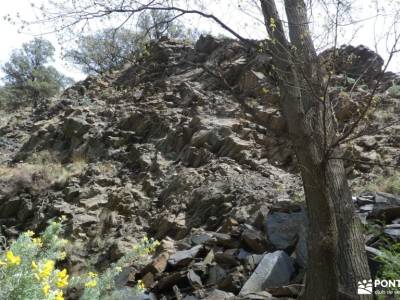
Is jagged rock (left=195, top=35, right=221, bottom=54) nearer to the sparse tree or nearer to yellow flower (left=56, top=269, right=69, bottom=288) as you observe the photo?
the sparse tree

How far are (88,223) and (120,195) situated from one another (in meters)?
0.99

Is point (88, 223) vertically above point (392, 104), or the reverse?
point (392, 104)

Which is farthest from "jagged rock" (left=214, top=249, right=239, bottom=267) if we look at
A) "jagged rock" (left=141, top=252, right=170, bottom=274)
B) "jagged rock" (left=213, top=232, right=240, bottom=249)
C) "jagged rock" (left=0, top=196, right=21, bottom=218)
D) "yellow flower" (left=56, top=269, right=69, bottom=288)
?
"jagged rock" (left=0, top=196, right=21, bottom=218)

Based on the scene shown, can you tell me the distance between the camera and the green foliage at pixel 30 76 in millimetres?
26047

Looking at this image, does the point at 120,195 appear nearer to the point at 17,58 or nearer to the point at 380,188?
the point at 380,188

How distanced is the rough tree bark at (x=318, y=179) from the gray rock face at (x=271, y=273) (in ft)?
3.41

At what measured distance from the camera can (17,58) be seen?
2827cm

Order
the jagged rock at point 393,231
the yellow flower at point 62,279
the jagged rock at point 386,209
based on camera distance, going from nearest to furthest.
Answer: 1. the yellow flower at point 62,279
2. the jagged rock at point 393,231
3. the jagged rock at point 386,209

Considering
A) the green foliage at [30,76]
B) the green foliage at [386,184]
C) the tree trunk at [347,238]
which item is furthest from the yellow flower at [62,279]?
the green foliage at [30,76]

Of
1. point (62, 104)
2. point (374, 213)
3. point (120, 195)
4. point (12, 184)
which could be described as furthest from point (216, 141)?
point (62, 104)

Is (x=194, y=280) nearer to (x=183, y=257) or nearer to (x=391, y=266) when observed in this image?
(x=183, y=257)

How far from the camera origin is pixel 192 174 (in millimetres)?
9688

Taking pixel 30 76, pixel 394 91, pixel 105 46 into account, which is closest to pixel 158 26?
pixel 105 46

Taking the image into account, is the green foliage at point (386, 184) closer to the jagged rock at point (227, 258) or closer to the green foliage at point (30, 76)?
the jagged rock at point (227, 258)
